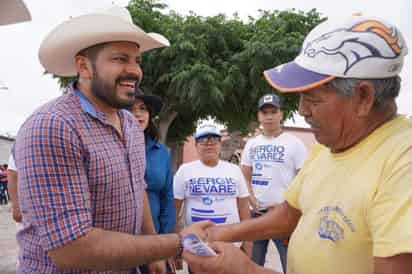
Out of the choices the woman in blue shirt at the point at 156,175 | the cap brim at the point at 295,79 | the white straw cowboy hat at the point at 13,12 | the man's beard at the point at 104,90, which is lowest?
the woman in blue shirt at the point at 156,175

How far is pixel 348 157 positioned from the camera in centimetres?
160

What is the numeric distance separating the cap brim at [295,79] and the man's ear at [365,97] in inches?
4.3

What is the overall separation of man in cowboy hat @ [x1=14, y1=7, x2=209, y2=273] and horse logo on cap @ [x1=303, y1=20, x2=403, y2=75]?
41.6 inches

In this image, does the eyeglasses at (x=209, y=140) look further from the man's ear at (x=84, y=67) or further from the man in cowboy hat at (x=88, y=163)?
the man's ear at (x=84, y=67)

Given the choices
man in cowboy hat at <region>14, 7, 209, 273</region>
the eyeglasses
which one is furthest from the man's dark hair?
the eyeglasses

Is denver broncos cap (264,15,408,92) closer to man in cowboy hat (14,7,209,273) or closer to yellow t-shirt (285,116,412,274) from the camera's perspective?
yellow t-shirt (285,116,412,274)

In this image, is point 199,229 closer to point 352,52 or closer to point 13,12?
point 352,52

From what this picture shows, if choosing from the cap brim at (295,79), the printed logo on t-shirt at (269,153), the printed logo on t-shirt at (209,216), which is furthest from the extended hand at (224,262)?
the printed logo on t-shirt at (269,153)

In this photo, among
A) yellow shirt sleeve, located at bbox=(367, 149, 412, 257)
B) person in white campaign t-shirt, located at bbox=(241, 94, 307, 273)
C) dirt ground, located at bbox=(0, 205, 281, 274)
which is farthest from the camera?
dirt ground, located at bbox=(0, 205, 281, 274)

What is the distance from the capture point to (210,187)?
12.5ft

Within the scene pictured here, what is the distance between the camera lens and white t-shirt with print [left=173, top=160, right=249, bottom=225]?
3779mm

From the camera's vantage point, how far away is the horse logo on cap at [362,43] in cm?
142

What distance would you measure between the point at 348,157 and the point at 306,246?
1.34ft

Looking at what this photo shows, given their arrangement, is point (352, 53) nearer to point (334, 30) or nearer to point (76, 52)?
point (334, 30)
